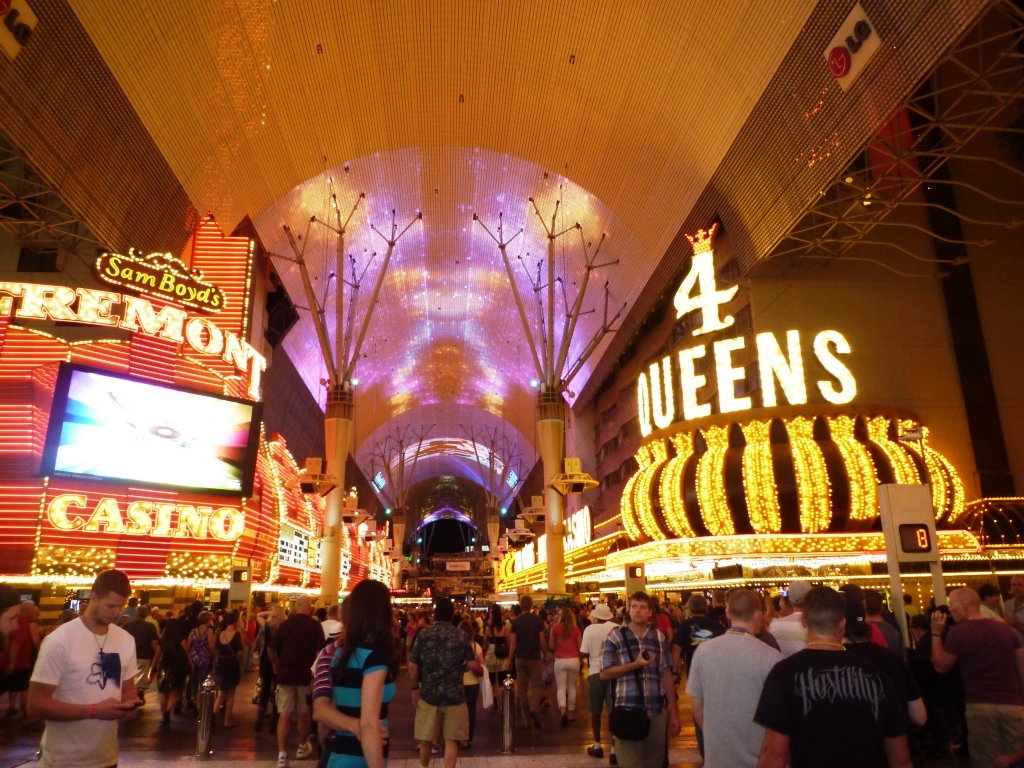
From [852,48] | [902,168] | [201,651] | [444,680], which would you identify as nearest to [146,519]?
[201,651]

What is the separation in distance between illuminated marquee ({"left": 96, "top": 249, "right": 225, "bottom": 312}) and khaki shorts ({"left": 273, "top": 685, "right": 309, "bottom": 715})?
13.3 meters

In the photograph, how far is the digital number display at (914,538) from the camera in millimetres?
8750

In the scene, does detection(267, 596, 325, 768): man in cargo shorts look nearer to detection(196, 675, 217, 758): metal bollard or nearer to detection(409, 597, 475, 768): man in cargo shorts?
detection(196, 675, 217, 758): metal bollard

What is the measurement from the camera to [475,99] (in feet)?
88.5

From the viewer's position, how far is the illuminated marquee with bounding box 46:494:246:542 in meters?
16.1

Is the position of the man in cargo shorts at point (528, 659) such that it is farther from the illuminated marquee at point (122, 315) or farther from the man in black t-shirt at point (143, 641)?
the illuminated marquee at point (122, 315)

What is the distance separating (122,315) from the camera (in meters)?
17.9

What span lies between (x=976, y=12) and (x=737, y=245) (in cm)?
1085

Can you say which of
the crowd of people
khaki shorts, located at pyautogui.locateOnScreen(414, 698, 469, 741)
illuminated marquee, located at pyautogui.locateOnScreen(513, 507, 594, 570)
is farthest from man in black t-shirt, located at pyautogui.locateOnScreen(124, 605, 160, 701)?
illuminated marquee, located at pyautogui.locateOnScreen(513, 507, 594, 570)

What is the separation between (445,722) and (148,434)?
14.1m

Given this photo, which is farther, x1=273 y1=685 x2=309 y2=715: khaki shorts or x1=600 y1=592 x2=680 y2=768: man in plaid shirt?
x1=273 y1=685 x2=309 y2=715: khaki shorts

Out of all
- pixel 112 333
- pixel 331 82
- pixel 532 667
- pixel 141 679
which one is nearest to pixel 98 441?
pixel 112 333

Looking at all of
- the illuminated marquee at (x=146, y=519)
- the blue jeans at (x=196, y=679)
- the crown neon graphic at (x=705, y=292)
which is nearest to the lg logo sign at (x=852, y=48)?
the crown neon graphic at (x=705, y=292)

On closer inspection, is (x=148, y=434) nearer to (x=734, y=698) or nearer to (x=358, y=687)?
(x=358, y=687)
